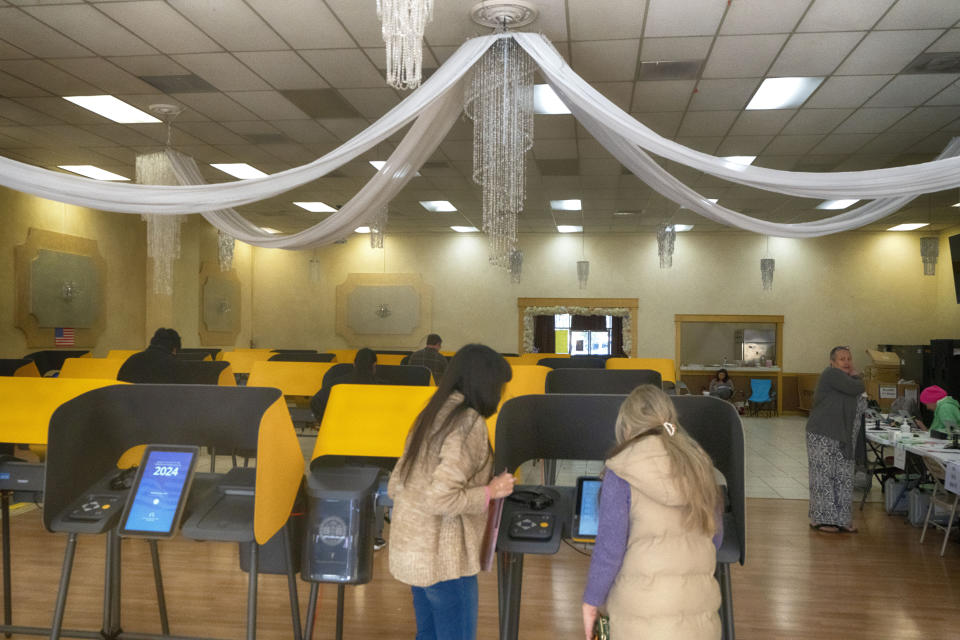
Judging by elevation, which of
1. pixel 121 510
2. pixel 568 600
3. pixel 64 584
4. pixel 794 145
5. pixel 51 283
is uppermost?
A: pixel 794 145

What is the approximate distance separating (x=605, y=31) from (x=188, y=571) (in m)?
4.58

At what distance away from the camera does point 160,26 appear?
5148 mm

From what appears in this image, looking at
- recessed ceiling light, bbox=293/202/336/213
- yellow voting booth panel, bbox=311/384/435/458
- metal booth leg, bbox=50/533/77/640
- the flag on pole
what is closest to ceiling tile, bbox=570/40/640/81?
yellow voting booth panel, bbox=311/384/435/458

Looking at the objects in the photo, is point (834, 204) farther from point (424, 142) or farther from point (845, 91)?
point (424, 142)

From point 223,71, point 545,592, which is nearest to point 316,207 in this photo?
point 223,71

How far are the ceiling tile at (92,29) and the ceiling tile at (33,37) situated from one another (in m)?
0.09

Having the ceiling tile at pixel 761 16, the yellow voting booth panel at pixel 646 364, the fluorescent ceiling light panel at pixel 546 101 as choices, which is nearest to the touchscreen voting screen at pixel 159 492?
the ceiling tile at pixel 761 16

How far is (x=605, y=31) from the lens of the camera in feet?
16.8

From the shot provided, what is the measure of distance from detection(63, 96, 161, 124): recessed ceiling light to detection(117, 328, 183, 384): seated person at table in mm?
2755

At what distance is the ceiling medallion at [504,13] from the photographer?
15.4ft

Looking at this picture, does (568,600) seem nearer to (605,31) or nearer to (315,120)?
(605,31)

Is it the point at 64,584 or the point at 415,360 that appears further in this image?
the point at 415,360

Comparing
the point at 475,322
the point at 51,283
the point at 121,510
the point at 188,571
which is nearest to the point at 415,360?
the point at 188,571

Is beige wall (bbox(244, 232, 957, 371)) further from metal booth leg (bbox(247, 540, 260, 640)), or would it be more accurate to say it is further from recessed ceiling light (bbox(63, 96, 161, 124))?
metal booth leg (bbox(247, 540, 260, 640))
